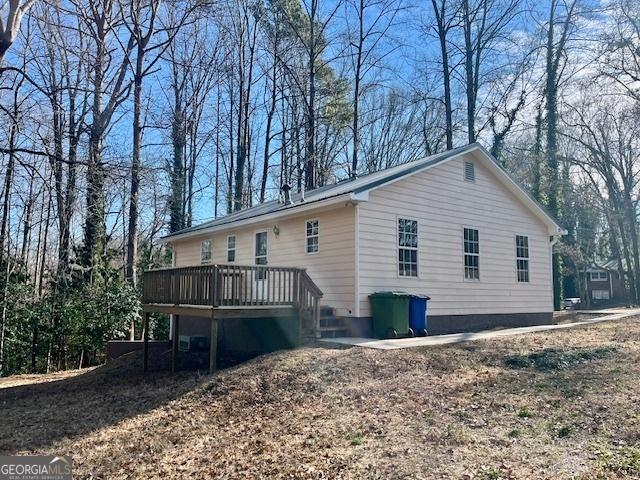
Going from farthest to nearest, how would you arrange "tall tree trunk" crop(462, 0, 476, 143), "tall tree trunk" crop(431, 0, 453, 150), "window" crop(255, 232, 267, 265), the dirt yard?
1. "tall tree trunk" crop(431, 0, 453, 150)
2. "tall tree trunk" crop(462, 0, 476, 143)
3. "window" crop(255, 232, 267, 265)
4. the dirt yard

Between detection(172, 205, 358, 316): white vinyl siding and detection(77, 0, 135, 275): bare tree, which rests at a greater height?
detection(77, 0, 135, 275): bare tree

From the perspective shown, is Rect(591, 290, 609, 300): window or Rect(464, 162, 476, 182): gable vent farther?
Rect(591, 290, 609, 300): window

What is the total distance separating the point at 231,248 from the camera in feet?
51.2

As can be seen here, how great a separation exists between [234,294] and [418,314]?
4.19 metres

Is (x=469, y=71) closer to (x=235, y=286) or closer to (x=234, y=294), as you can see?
(x=235, y=286)

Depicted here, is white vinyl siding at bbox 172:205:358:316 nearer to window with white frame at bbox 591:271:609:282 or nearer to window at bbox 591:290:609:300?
window at bbox 591:290:609:300

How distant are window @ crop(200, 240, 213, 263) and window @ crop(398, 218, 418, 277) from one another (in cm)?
730

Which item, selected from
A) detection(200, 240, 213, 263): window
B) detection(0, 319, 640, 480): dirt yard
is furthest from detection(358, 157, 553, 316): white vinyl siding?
detection(200, 240, 213, 263): window

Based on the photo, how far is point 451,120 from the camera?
25609 millimetres

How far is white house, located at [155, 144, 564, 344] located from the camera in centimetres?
1139

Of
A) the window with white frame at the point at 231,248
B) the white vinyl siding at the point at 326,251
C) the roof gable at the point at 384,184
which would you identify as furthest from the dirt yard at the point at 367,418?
the window with white frame at the point at 231,248

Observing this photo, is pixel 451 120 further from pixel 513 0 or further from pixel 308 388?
pixel 308 388

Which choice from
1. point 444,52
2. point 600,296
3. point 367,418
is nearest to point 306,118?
point 444,52
